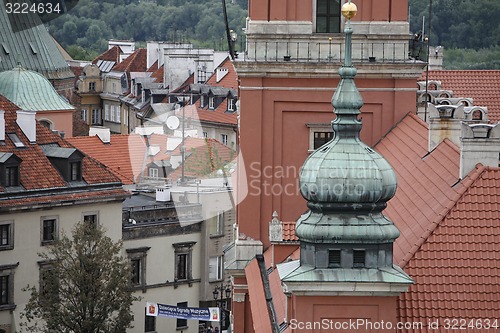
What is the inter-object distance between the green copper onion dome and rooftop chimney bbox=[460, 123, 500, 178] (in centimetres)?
195

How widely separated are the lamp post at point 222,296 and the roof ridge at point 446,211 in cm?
2530

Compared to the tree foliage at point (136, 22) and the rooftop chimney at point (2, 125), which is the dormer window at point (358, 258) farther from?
the tree foliage at point (136, 22)

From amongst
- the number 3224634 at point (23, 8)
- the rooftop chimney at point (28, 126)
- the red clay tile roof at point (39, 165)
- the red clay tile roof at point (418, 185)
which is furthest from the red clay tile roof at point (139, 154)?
the red clay tile roof at point (418, 185)

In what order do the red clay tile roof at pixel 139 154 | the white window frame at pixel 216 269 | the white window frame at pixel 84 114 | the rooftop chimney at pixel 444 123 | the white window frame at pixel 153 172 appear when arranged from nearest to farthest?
the rooftop chimney at pixel 444 123
the white window frame at pixel 216 269
the red clay tile roof at pixel 139 154
the white window frame at pixel 153 172
the white window frame at pixel 84 114

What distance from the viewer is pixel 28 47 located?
8750 cm

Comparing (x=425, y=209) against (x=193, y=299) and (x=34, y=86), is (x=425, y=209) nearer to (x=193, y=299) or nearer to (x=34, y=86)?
(x=193, y=299)

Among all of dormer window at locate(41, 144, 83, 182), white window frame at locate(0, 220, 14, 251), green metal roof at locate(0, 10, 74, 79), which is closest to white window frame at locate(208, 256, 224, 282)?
dormer window at locate(41, 144, 83, 182)

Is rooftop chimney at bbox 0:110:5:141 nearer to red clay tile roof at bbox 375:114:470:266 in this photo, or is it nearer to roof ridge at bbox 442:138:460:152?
red clay tile roof at bbox 375:114:470:266

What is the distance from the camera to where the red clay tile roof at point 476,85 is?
48.7 metres

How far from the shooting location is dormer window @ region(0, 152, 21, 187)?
4972cm

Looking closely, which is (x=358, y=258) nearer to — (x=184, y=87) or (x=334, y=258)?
(x=334, y=258)

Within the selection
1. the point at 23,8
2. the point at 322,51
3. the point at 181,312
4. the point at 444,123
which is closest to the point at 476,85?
the point at 181,312

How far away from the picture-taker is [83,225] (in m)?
46.6

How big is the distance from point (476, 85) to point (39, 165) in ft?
41.6
